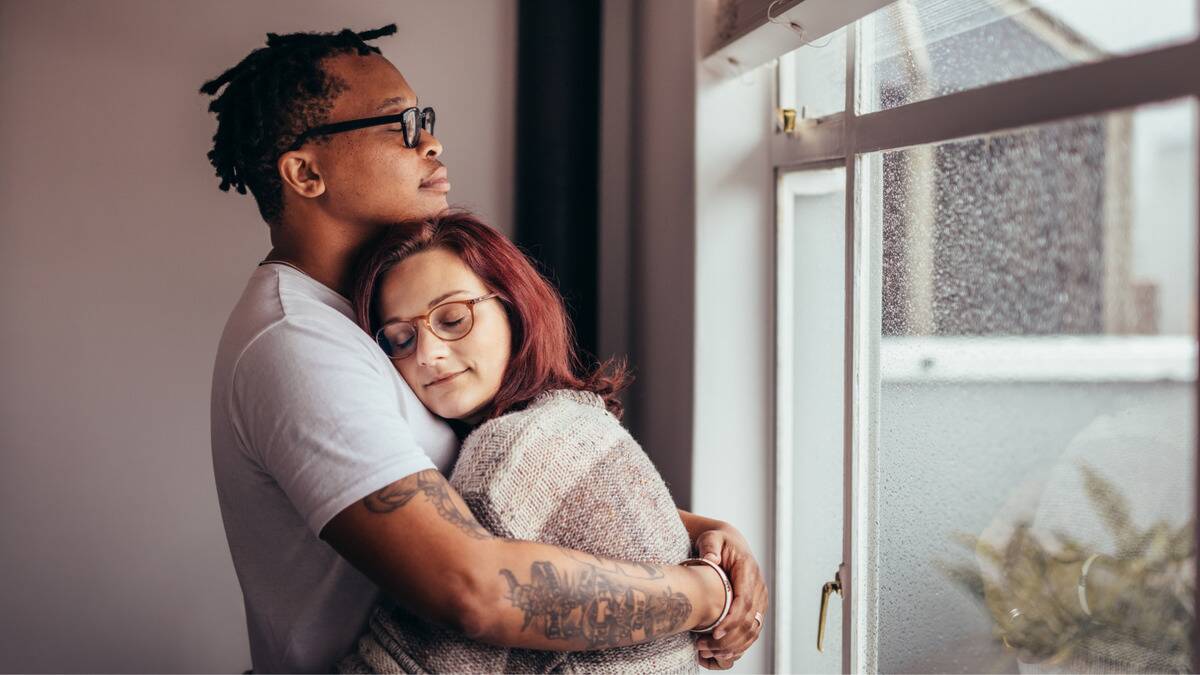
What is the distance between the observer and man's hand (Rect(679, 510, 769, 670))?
1453mm

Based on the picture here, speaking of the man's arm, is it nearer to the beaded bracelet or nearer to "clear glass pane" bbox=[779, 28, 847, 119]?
the beaded bracelet

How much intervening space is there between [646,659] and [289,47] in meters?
1.21

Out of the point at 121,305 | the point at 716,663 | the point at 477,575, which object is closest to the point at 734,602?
the point at 716,663

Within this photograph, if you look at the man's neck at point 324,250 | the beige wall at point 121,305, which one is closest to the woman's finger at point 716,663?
the man's neck at point 324,250

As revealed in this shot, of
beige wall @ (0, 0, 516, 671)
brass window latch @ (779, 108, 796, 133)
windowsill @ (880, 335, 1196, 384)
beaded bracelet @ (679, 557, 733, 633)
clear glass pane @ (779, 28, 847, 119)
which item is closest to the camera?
windowsill @ (880, 335, 1196, 384)

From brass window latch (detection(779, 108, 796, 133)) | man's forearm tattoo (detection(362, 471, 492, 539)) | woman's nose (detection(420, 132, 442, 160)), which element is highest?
brass window latch (detection(779, 108, 796, 133))

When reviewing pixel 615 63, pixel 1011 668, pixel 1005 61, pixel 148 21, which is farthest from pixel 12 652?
pixel 1005 61

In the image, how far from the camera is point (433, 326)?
1530 mm

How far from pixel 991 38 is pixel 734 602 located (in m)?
0.92

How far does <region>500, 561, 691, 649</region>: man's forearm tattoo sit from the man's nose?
0.43m

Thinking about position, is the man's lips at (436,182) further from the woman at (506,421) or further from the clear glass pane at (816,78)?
the clear glass pane at (816,78)

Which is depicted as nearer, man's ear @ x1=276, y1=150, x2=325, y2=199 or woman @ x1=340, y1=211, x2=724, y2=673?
woman @ x1=340, y1=211, x2=724, y2=673

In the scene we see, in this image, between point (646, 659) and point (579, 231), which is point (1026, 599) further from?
point (579, 231)

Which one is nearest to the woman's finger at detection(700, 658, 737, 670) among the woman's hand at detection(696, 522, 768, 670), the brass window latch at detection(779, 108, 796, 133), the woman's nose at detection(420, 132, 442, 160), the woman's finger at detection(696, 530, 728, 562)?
the woman's hand at detection(696, 522, 768, 670)
